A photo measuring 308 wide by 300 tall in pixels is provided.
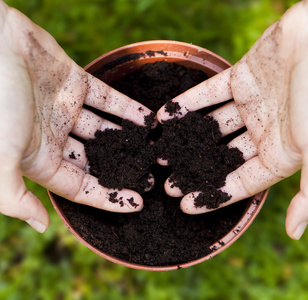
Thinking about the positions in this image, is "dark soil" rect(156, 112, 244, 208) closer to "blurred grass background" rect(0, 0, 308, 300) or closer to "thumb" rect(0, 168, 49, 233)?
"thumb" rect(0, 168, 49, 233)

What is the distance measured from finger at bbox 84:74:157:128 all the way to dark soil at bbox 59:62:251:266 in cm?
8

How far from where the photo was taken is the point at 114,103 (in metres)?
2.01

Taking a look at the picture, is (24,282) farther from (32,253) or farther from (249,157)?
(249,157)

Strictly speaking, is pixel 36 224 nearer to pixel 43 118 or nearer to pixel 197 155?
pixel 43 118

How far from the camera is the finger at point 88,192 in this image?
177cm

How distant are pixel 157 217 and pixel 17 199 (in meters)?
0.80

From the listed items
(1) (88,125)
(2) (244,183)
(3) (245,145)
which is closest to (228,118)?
(3) (245,145)

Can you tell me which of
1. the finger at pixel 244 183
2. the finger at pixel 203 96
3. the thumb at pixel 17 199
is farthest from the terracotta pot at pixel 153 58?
the thumb at pixel 17 199

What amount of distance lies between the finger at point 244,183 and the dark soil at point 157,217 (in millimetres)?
63

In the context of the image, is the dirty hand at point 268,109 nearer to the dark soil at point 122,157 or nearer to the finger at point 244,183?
the finger at point 244,183

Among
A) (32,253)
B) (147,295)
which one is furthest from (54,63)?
(147,295)

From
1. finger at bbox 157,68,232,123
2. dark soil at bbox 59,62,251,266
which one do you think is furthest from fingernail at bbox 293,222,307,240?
finger at bbox 157,68,232,123

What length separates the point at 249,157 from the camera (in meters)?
1.94

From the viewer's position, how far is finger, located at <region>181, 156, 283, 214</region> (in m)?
1.78
